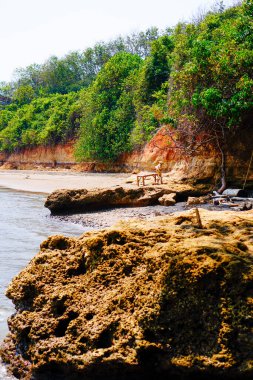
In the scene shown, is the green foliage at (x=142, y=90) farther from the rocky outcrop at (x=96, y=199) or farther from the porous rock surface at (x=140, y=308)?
the porous rock surface at (x=140, y=308)

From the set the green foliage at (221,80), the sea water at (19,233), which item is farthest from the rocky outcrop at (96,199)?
the green foliage at (221,80)

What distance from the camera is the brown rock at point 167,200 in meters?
15.5

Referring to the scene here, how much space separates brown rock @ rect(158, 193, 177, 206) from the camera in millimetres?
15477

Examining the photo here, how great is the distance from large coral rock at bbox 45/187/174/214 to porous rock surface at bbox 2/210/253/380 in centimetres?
1116

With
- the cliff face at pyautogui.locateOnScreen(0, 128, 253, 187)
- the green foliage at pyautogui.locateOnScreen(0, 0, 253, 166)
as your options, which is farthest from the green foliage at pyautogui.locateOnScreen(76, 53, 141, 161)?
the cliff face at pyautogui.locateOnScreen(0, 128, 253, 187)

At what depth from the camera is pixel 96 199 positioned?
50.5ft

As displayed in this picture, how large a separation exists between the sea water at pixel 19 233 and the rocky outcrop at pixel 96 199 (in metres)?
0.67

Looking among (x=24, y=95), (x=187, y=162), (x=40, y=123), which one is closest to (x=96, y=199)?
(x=187, y=162)

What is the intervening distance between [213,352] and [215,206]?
11945 millimetres

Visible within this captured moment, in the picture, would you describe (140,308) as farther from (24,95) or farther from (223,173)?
(24,95)

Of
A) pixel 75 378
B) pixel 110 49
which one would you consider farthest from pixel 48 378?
pixel 110 49

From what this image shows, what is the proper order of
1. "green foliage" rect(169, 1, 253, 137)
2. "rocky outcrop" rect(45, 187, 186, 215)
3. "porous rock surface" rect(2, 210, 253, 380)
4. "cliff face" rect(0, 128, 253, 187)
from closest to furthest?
1. "porous rock surface" rect(2, 210, 253, 380)
2. "rocky outcrop" rect(45, 187, 186, 215)
3. "green foliage" rect(169, 1, 253, 137)
4. "cliff face" rect(0, 128, 253, 187)

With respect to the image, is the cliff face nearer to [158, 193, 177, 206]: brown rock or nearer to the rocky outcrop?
[158, 193, 177, 206]: brown rock

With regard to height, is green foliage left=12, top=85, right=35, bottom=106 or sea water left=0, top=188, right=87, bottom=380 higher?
green foliage left=12, top=85, right=35, bottom=106
